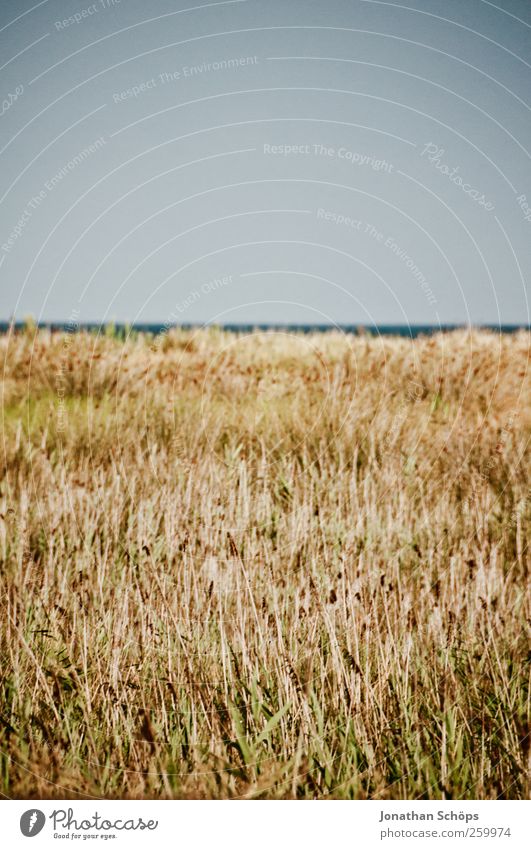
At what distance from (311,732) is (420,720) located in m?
0.34

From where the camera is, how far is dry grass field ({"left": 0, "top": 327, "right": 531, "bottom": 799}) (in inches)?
68.9

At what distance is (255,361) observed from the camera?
495cm

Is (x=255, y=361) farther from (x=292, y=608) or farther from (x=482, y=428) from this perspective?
(x=292, y=608)

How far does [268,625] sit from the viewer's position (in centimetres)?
202

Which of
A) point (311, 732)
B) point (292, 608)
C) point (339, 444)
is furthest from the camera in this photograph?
point (339, 444)

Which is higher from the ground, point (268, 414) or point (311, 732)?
point (268, 414)

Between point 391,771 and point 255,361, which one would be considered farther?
point 255,361

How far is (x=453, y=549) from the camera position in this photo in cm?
255

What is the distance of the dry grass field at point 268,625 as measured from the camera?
1749 millimetres

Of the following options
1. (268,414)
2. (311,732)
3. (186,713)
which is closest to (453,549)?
(311,732)
